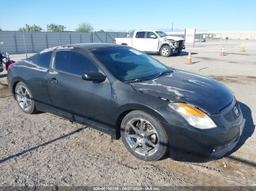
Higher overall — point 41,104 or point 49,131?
point 41,104

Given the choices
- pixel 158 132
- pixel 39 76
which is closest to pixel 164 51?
pixel 39 76

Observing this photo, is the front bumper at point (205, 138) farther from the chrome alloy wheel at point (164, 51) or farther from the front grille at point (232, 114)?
the chrome alloy wheel at point (164, 51)

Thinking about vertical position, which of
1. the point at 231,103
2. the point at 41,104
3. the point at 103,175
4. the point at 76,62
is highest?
the point at 76,62

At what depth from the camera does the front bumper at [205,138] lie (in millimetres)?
3365

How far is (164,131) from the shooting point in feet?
11.6

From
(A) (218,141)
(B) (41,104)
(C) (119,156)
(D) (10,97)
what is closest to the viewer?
(A) (218,141)

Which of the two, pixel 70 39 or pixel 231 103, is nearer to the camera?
pixel 231 103

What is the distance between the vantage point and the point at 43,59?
17.2 ft

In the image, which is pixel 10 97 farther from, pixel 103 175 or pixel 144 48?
pixel 144 48

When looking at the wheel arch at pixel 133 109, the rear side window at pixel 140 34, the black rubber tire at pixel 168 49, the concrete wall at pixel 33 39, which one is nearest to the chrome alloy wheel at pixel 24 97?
the wheel arch at pixel 133 109

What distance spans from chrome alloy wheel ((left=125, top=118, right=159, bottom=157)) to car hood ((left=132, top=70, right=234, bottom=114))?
0.46 meters

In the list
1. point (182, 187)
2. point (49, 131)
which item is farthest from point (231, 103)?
point (49, 131)

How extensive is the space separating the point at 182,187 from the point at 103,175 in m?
0.99

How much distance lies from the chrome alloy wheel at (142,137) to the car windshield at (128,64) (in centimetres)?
72
